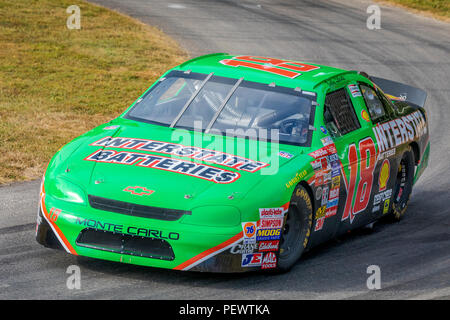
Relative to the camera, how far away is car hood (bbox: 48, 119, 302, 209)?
20.3 ft

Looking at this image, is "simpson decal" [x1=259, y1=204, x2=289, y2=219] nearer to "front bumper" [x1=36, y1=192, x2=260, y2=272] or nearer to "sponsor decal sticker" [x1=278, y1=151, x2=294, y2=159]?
"front bumper" [x1=36, y1=192, x2=260, y2=272]

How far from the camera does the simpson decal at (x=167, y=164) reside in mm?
6383

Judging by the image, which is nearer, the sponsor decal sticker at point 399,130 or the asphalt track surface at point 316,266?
the asphalt track surface at point 316,266

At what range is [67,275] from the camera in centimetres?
625

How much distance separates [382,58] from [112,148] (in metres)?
13.4

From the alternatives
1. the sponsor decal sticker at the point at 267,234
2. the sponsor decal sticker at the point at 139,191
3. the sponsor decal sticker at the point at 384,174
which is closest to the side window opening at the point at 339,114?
the sponsor decal sticker at the point at 384,174

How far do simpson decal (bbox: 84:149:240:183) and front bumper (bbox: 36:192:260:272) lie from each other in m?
0.47

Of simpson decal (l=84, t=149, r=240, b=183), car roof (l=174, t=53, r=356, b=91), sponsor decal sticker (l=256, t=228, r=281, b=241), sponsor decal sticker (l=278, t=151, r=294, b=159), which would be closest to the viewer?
sponsor decal sticker (l=256, t=228, r=281, b=241)

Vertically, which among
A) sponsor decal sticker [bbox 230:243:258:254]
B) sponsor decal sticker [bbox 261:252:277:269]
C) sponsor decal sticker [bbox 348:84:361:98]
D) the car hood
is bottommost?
sponsor decal sticker [bbox 261:252:277:269]

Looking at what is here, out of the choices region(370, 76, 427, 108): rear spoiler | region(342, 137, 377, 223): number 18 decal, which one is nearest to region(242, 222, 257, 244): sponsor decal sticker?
region(342, 137, 377, 223): number 18 decal

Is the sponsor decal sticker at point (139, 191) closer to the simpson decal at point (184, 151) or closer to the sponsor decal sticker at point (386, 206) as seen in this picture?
the simpson decal at point (184, 151)
